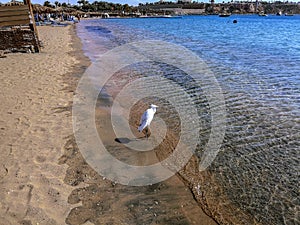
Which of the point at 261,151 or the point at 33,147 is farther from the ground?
the point at 33,147

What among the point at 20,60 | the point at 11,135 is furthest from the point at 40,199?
the point at 20,60

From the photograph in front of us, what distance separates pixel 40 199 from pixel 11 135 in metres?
2.29

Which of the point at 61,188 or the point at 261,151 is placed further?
the point at 261,151

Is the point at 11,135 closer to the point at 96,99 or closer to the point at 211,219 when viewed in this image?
the point at 96,99

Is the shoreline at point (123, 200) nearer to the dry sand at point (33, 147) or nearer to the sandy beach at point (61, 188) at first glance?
the sandy beach at point (61, 188)

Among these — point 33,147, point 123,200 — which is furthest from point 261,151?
point 33,147

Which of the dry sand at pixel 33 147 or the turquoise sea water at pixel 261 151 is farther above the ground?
the dry sand at pixel 33 147

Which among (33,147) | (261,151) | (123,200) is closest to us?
(123,200)

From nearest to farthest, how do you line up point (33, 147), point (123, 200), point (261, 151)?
point (123, 200), point (33, 147), point (261, 151)

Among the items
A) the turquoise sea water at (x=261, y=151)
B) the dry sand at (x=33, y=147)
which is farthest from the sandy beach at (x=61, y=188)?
the turquoise sea water at (x=261, y=151)

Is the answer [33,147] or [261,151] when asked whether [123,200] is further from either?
[261,151]

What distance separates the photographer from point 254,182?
460cm

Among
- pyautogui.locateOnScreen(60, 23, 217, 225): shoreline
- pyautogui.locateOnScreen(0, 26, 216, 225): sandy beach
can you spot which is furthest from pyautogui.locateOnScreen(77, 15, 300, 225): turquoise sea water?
pyautogui.locateOnScreen(0, 26, 216, 225): sandy beach

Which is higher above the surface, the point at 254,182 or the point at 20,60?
the point at 20,60
